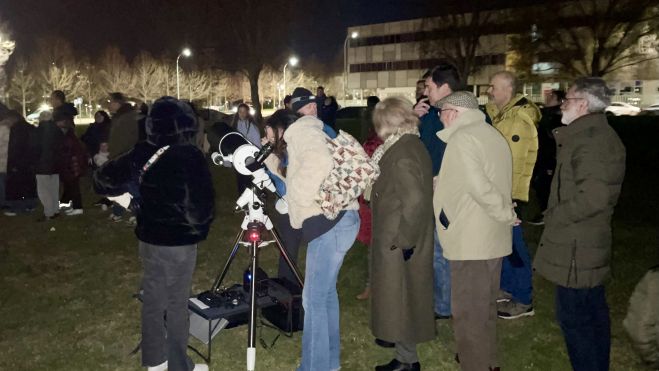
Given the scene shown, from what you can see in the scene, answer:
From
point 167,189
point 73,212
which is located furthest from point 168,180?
point 73,212

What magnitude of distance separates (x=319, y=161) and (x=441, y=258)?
195 cm

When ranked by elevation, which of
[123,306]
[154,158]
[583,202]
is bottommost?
[123,306]

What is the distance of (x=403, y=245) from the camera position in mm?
3602

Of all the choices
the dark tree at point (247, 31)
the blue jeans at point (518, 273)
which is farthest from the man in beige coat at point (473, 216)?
the dark tree at point (247, 31)

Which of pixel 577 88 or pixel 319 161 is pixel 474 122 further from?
pixel 319 161

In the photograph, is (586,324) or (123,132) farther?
(123,132)

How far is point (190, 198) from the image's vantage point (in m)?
3.59

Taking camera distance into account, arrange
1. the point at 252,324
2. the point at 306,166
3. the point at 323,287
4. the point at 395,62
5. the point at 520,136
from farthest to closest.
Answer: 1. the point at 395,62
2. the point at 520,136
3. the point at 252,324
4. the point at 323,287
5. the point at 306,166

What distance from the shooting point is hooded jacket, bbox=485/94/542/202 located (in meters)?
4.95

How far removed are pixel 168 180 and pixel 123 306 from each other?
2531mm

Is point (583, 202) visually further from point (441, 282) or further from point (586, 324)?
point (441, 282)

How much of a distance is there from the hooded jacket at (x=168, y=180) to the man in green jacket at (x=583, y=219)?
84.8 inches

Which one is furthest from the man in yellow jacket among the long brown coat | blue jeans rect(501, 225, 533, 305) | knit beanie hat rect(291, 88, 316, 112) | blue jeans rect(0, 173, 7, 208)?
blue jeans rect(0, 173, 7, 208)

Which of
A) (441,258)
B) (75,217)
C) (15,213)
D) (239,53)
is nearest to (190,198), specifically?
(441,258)
